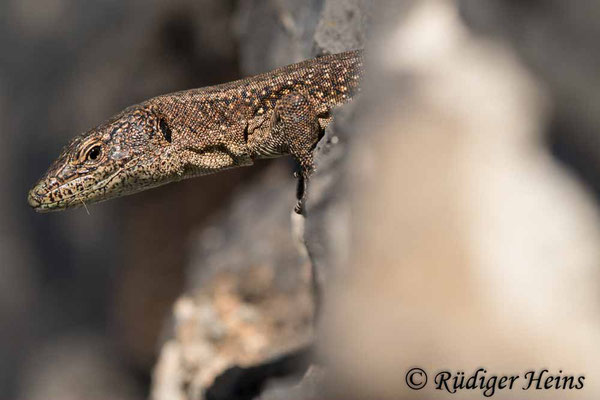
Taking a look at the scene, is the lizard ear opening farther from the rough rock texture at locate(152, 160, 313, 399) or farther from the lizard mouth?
the rough rock texture at locate(152, 160, 313, 399)

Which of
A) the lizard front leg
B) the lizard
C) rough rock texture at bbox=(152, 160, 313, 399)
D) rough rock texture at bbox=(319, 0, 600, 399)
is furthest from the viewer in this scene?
rough rock texture at bbox=(152, 160, 313, 399)

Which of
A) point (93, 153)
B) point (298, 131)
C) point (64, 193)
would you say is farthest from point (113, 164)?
point (298, 131)

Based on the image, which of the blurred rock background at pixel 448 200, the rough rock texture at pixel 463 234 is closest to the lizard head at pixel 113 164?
the blurred rock background at pixel 448 200

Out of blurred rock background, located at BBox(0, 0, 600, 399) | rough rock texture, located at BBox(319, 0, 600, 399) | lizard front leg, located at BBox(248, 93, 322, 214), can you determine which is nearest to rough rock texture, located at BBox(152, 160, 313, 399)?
blurred rock background, located at BBox(0, 0, 600, 399)

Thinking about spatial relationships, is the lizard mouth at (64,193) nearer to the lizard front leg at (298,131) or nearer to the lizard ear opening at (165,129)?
the lizard ear opening at (165,129)

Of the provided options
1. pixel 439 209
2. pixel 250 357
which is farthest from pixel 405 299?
pixel 250 357

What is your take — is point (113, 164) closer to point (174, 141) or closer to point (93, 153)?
point (93, 153)

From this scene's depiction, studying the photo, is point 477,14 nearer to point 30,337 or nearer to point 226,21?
point 226,21
